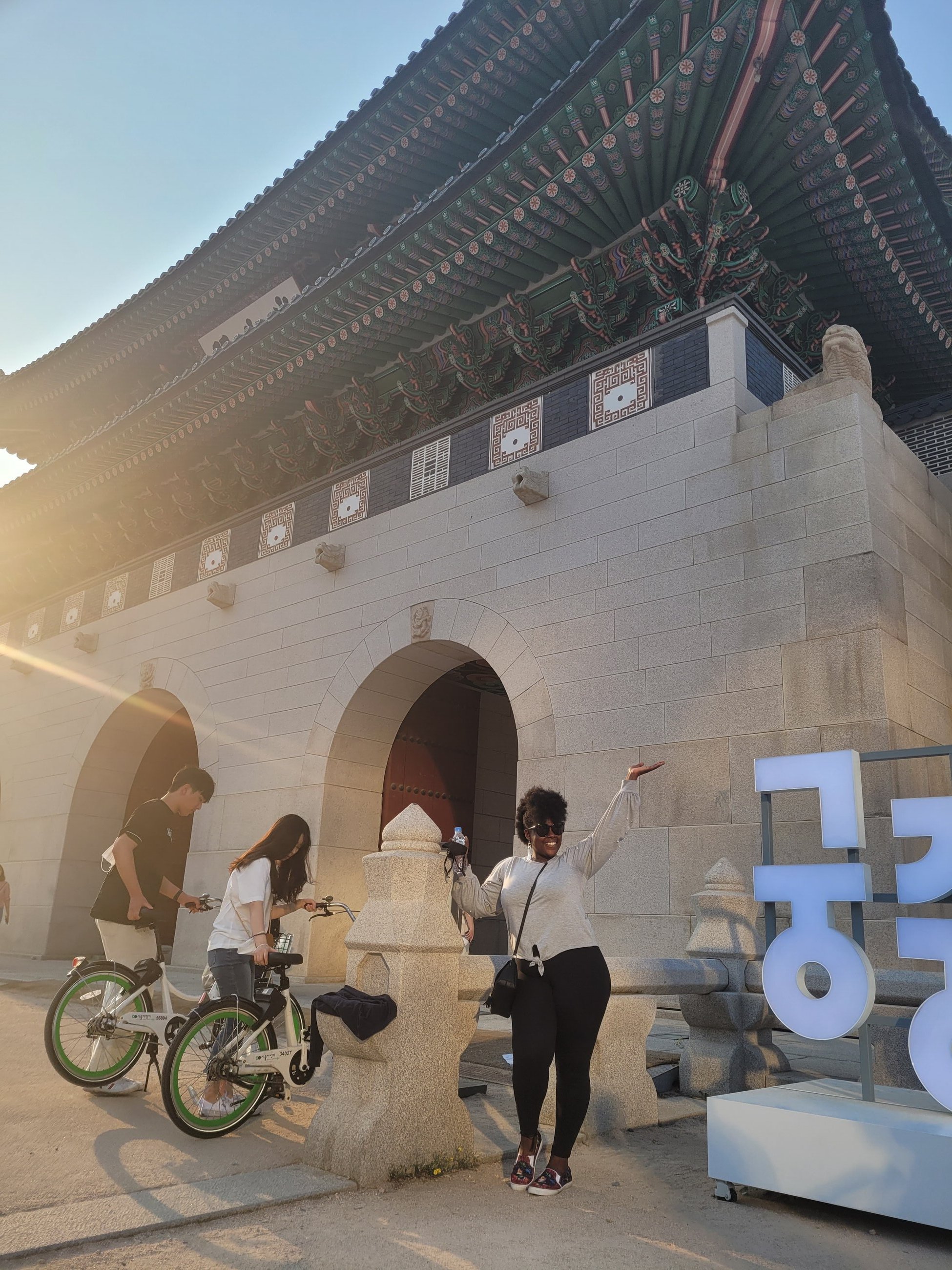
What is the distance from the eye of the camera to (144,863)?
491cm

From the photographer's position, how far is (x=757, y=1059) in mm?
5047

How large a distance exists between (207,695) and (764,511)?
25.1 feet

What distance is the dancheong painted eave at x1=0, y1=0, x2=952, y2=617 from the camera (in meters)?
7.16

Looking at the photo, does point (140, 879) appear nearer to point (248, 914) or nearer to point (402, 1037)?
point (248, 914)

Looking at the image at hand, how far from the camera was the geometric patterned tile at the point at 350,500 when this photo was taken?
35.8ft

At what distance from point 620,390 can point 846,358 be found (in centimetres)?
213

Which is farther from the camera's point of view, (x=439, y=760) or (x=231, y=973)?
(x=439, y=760)

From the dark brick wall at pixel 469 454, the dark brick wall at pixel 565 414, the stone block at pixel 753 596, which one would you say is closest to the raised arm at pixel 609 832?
the stone block at pixel 753 596

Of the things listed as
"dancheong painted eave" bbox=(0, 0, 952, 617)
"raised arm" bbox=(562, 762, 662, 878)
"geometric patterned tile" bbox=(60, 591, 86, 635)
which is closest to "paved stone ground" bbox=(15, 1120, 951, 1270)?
"raised arm" bbox=(562, 762, 662, 878)

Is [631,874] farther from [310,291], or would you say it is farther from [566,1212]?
[310,291]

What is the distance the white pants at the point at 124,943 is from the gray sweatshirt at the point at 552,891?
208cm

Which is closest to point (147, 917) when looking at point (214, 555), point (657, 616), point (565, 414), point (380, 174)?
point (657, 616)

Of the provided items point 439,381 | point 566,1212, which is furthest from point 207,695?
point 566,1212

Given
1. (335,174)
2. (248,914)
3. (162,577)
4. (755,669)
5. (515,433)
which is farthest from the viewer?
(162,577)
